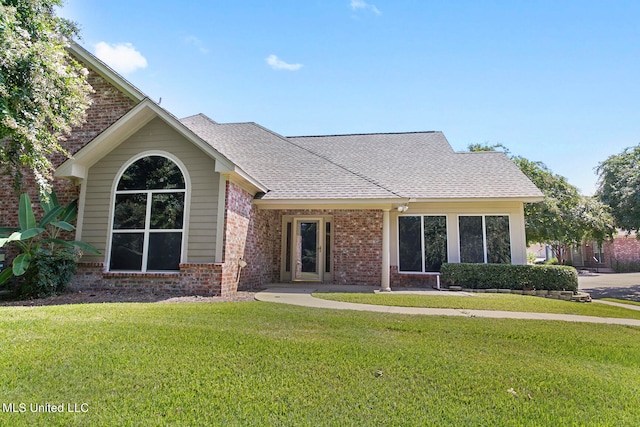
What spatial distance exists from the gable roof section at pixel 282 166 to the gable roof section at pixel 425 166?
4.01ft

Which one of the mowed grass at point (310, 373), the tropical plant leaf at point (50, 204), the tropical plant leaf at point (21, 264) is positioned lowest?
the mowed grass at point (310, 373)

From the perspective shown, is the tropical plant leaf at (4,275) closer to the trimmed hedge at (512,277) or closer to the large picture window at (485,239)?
the trimmed hedge at (512,277)

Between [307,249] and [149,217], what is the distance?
5654mm

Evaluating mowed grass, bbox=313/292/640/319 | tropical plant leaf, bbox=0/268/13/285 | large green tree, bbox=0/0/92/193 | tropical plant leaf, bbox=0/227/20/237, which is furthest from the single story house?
mowed grass, bbox=313/292/640/319

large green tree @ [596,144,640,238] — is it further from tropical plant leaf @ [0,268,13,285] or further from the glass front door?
tropical plant leaf @ [0,268,13,285]

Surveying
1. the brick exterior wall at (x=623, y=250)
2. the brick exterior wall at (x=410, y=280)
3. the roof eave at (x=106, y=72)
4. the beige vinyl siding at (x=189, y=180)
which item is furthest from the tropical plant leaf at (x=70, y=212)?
the brick exterior wall at (x=623, y=250)

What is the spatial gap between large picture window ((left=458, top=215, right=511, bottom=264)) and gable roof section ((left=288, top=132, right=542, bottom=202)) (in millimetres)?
943

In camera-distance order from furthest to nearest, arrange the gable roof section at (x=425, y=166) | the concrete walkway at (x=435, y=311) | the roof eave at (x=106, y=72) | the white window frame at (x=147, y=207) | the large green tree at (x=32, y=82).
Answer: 1. the gable roof section at (x=425, y=166)
2. the roof eave at (x=106, y=72)
3. the white window frame at (x=147, y=207)
4. the concrete walkway at (x=435, y=311)
5. the large green tree at (x=32, y=82)

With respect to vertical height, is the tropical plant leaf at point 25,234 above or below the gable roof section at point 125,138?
below

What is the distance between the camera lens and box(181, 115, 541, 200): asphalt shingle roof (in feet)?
38.2

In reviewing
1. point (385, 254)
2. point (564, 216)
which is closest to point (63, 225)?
point (385, 254)

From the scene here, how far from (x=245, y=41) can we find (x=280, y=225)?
19.8ft

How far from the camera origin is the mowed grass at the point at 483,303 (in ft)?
25.4

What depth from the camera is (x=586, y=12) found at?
8836 mm
